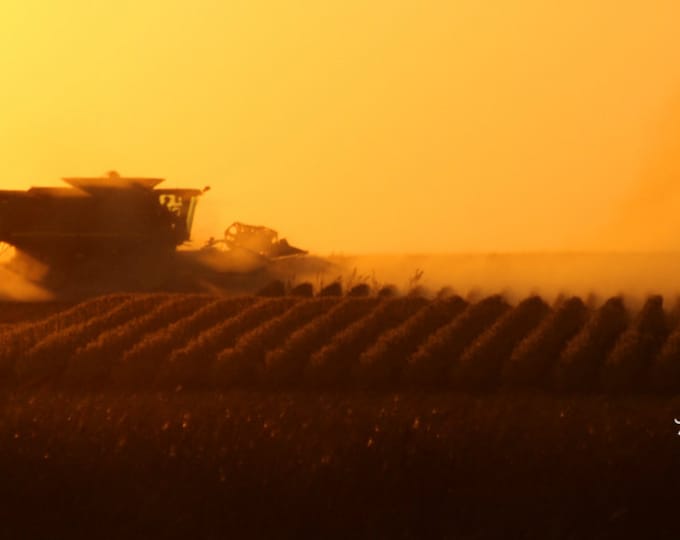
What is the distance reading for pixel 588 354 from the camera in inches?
926

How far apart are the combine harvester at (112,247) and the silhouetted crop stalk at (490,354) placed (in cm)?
1606

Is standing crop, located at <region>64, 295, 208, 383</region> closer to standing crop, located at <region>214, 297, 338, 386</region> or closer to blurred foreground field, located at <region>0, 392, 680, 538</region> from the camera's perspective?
standing crop, located at <region>214, 297, 338, 386</region>

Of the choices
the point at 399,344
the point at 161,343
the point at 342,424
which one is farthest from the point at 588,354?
the point at 161,343

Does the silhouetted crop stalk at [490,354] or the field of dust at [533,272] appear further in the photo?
the field of dust at [533,272]

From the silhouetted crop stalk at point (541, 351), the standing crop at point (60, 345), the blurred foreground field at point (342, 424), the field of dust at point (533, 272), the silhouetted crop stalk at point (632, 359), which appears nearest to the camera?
the blurred foreground field at point (342, 424)

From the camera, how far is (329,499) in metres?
15.2

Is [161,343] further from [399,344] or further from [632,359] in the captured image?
[632,359]

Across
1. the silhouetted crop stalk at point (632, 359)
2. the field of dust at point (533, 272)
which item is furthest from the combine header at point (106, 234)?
the silhouetted crop stalk at point (632, 359)

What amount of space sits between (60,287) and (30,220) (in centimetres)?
368

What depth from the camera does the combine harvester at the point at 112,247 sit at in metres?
43.2

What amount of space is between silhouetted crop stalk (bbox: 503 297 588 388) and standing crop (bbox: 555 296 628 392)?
0.85 feet

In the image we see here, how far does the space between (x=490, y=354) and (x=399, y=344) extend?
67.2 inches

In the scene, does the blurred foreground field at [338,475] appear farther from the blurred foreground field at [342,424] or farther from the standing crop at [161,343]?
the standing crop at [161,343]

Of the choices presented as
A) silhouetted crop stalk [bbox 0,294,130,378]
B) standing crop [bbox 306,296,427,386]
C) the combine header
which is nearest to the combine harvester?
the combine header
